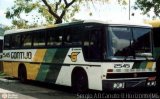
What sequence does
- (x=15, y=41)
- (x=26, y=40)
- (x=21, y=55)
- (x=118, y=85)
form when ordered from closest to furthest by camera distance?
1. (x=118, y=85)
2. (x=26, y=40)
3. (x=21, y=55)
4. (x=15, y=41)

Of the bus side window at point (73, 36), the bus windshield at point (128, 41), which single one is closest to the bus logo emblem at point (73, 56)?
the bus side window at point (73, 36)

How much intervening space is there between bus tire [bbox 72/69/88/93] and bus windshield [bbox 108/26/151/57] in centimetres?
167

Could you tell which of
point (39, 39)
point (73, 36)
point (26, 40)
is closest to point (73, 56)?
point (73, 36)

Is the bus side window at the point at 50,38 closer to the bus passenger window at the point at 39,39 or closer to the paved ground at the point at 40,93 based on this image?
the bus passenger window at the point at 39,39

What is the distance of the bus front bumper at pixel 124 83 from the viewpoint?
46.9 ft

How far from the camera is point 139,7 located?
29547mm

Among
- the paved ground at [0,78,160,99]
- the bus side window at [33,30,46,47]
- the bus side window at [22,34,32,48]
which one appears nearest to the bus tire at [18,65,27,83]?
the bus side window at [22,34,32,48]

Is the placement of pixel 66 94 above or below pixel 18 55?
below

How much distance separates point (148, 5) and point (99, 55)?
48.4 feet

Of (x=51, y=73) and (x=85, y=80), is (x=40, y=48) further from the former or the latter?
(x=85, y=80)

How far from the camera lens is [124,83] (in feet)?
47.7

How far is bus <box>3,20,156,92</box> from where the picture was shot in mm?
14438

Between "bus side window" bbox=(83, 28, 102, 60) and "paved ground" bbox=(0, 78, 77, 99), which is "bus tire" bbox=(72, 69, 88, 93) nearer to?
"paved ground" bbox=(0, 78, 77, 99)

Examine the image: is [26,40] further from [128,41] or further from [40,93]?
[128,41]
